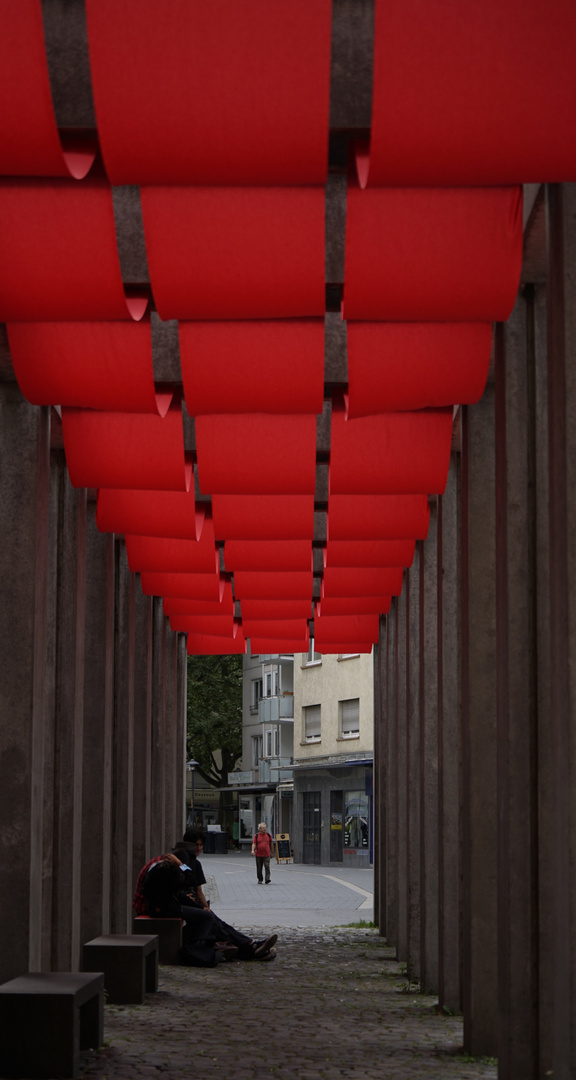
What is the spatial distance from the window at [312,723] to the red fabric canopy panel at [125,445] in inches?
1650

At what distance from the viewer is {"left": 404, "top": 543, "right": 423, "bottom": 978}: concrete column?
14539mm

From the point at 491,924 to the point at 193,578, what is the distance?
26.6 ft

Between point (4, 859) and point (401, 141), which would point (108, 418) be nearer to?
point (4, 859)

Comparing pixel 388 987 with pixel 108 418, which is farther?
pixel 388 987

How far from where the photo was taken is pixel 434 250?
22.4ft

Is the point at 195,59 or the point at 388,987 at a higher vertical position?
the point at 195,59

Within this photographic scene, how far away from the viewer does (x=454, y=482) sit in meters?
11.9

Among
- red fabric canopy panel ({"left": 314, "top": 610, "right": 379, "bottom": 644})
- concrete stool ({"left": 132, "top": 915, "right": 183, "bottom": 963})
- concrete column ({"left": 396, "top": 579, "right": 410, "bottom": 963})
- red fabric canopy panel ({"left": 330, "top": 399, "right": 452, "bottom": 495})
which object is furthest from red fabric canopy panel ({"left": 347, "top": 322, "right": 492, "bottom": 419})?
→ red fabric canopy panel ({"left": 314, "top": 610, "right": 379, "bottom": 644})

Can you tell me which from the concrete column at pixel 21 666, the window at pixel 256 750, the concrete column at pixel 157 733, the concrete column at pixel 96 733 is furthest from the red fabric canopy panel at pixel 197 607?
the window at pixel 256 750

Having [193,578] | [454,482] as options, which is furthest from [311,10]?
[193,578]

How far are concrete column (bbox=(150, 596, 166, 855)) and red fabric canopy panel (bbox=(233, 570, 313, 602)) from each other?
3.49m

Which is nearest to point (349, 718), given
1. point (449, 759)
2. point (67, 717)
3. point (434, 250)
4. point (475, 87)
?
point (449, 759)

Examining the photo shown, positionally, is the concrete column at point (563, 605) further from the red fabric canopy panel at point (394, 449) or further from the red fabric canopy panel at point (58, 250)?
the red fabric canopy panel at point (394, 449)

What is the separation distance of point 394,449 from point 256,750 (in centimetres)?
5679
